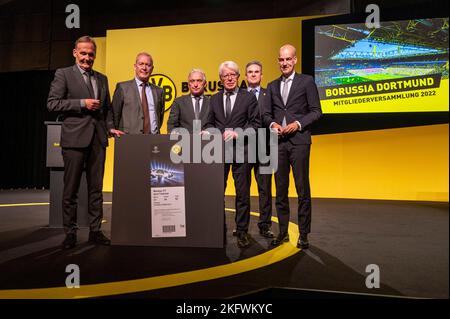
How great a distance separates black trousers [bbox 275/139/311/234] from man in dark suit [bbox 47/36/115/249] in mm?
1230

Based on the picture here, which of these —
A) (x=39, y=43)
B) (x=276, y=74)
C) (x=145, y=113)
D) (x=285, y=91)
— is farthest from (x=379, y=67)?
(x=39, y=43)

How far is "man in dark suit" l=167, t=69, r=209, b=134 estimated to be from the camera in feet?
8.60

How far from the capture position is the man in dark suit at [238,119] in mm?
2453

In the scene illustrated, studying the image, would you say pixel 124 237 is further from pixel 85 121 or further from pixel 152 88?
pixel 152 88

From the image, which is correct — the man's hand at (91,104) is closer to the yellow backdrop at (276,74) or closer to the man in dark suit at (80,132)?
the man in dark suit at (80,132)

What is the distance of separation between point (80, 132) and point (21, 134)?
5.83 m

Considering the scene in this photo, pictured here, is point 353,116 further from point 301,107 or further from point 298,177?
point 298,177

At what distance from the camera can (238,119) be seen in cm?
246

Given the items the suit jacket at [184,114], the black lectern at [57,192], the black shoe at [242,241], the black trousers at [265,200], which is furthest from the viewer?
the black lectern at [57,192]

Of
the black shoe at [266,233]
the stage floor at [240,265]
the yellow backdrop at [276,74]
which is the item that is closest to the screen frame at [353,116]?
the yellow backdrop at [276,74]

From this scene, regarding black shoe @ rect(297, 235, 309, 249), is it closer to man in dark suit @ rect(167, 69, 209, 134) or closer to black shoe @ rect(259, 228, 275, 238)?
black shoe @ rect(259, 228, 275, 238)

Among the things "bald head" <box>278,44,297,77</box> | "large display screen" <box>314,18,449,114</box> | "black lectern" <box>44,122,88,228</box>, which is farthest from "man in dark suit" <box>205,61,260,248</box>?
"large display screen" <box>314,18,449,114</box>

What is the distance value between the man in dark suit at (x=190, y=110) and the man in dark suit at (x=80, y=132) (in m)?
0.51

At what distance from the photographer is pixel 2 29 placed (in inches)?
282
